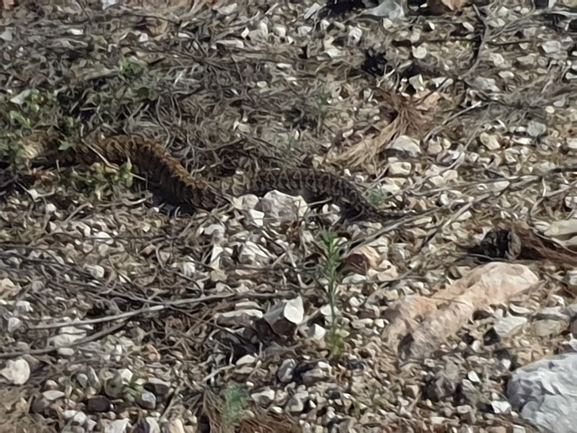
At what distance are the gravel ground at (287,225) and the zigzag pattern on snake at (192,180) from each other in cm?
4

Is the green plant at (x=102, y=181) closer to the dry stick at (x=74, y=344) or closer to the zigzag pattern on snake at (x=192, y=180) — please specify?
the zigzag pattern on snake at (x=192, y=180)

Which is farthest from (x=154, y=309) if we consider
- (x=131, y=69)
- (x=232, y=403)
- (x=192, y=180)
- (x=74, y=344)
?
(x=131, y=69)

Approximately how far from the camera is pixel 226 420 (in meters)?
1.85

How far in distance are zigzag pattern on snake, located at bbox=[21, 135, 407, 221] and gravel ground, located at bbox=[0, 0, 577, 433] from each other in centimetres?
4

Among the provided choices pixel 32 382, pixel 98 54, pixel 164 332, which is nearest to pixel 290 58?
pixel 98 54

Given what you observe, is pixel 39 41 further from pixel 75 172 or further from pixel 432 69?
pixel 432 69

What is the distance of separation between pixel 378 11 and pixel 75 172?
121 centimetres

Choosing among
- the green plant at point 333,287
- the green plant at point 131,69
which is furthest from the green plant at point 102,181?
the green plant at point 333,287

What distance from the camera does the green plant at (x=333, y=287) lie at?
78.2 inches

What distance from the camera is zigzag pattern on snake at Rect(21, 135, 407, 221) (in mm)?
2402

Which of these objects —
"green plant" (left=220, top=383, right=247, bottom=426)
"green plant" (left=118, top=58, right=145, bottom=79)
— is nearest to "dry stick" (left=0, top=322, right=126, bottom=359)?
"green plant" (left=220, top=383, right=247, bottom=426)

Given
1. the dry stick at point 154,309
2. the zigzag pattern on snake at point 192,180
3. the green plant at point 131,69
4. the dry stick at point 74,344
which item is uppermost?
the green plant at point 131,69

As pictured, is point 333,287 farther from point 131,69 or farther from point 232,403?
point 131,69

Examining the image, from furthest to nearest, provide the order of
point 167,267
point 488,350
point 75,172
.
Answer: point 75,172
point 167,267
point 488,350
